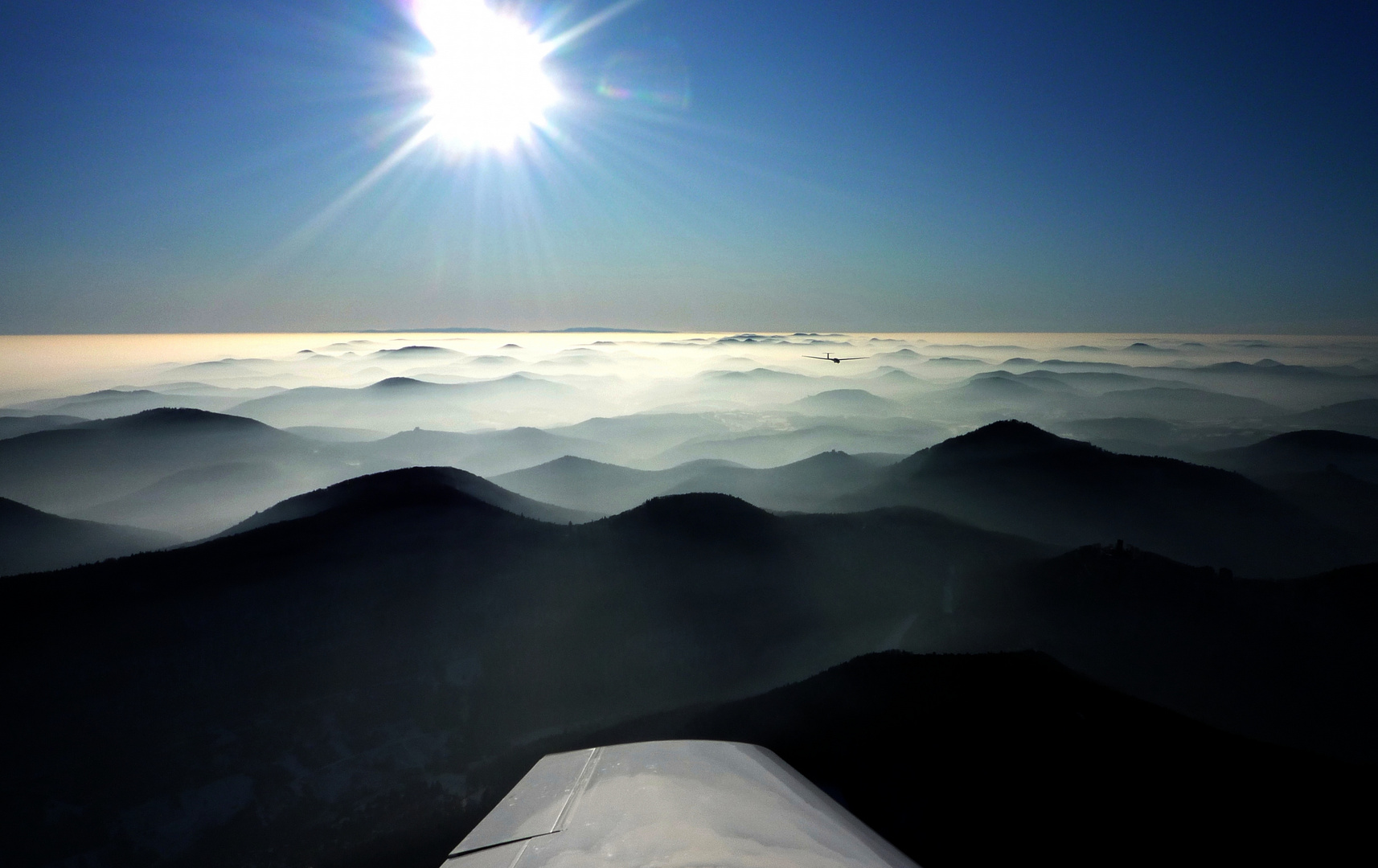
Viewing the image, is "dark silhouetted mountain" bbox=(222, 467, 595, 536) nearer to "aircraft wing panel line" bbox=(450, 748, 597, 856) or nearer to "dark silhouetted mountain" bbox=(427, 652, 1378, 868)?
"dark silhouetted mountain" bbox=(427, 652, 1378, 868)

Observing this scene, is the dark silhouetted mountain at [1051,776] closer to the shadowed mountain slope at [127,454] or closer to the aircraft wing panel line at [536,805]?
the aircraft wing panel line at [536,805]

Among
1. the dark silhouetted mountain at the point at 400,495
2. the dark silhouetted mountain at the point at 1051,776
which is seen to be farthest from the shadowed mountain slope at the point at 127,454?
the dark silhouetted mountain at the point at 1051,776

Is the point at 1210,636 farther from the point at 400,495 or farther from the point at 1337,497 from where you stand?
the point at 1337,497

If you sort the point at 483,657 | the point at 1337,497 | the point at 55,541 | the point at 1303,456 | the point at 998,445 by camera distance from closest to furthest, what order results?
1. the point at 483,657
2. the point at 55,541
3. the point at 1337,497
4. the point at 998,445
5. the point at 1303,456

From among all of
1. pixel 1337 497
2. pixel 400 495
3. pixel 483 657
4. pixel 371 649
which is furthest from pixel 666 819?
pixel 1337 497

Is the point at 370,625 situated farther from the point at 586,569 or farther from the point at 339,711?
the point at 586,569

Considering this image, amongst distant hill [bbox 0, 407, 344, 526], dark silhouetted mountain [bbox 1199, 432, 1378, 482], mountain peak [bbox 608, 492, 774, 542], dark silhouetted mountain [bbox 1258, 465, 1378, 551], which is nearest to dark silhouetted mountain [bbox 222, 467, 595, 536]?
mountain peak [bbox 608, 492, 774, 542]
